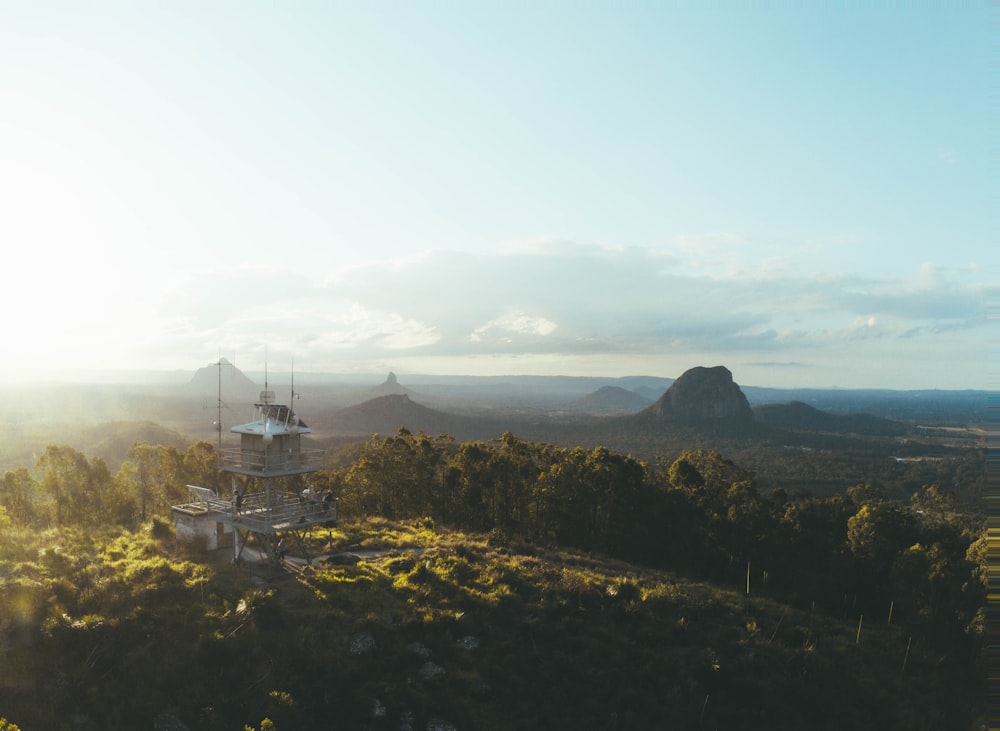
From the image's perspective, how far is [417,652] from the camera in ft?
73.8

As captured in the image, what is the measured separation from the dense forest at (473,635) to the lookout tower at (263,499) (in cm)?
170

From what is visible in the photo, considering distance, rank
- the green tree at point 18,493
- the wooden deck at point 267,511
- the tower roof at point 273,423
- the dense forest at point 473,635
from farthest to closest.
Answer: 1. the green tree at point 18,493
2. the tower roof at point 273,423
3. the wooden deck at point 267,511
4. the dense forest at point 473,635

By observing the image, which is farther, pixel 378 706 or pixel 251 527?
pixel 251 527

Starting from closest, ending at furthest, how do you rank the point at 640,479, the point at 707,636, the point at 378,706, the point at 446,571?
1. the point at 378,706
2. the point at 707,636
3. the point at 446,571
4. the point at 640,479

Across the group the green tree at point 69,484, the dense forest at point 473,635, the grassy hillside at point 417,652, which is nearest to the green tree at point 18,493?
the green tree at point 69,484

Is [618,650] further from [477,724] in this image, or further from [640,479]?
[640,479]

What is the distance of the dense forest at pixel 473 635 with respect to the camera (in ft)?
62.1

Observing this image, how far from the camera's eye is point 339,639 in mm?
22141

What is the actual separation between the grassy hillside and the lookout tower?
5.06 feet

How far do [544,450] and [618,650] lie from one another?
128 ft

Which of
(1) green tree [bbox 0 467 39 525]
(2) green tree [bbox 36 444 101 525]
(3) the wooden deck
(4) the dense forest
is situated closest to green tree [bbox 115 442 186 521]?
(2) green tree [bbox 36 444 101 525]

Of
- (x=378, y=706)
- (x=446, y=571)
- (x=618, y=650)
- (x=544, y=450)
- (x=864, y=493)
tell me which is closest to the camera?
(x=378, y=706)

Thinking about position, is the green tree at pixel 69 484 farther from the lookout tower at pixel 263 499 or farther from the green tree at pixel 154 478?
the lookout tower at pixel 263 499

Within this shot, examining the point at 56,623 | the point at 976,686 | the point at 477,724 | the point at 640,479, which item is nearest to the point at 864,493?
the point at 640,479
